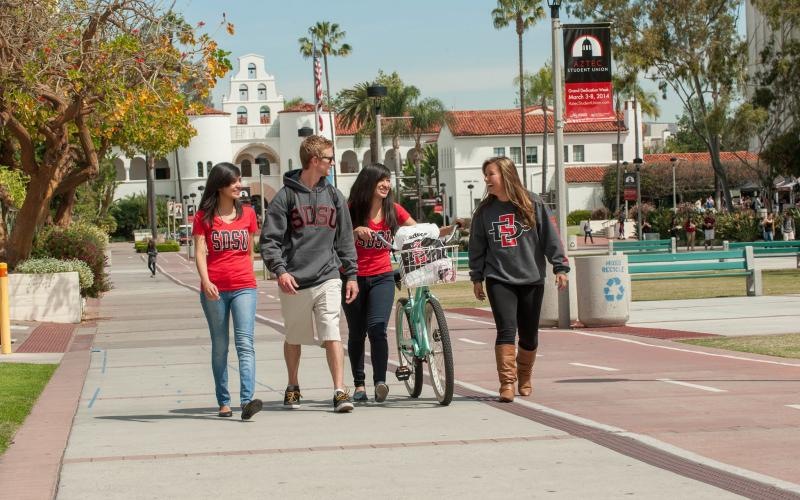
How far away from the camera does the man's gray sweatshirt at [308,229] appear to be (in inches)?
354

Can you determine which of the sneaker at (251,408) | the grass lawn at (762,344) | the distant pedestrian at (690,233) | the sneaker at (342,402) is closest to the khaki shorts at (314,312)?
the sneaker at (342,402)

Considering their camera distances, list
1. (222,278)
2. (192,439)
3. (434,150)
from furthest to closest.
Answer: (434,150) → (222,278) → (192,439)

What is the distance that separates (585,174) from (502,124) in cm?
934

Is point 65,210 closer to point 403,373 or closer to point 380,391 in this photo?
point 403,373

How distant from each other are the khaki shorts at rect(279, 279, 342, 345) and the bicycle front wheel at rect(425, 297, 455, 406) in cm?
69

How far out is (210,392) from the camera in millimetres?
11047

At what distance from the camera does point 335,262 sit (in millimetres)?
9094

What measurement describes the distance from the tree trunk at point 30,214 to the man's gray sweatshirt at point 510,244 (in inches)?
629

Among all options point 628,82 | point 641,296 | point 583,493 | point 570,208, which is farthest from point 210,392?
point 570,208

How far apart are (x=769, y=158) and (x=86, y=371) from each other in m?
40.9

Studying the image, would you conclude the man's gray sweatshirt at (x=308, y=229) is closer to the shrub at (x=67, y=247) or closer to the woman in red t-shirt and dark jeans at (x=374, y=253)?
the woman in red t-shirt and dark jeans at (x=374, y=253)

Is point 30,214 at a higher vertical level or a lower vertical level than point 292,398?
higher

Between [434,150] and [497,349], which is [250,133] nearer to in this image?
[434,150]

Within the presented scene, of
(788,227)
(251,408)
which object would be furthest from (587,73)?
(788,227)
